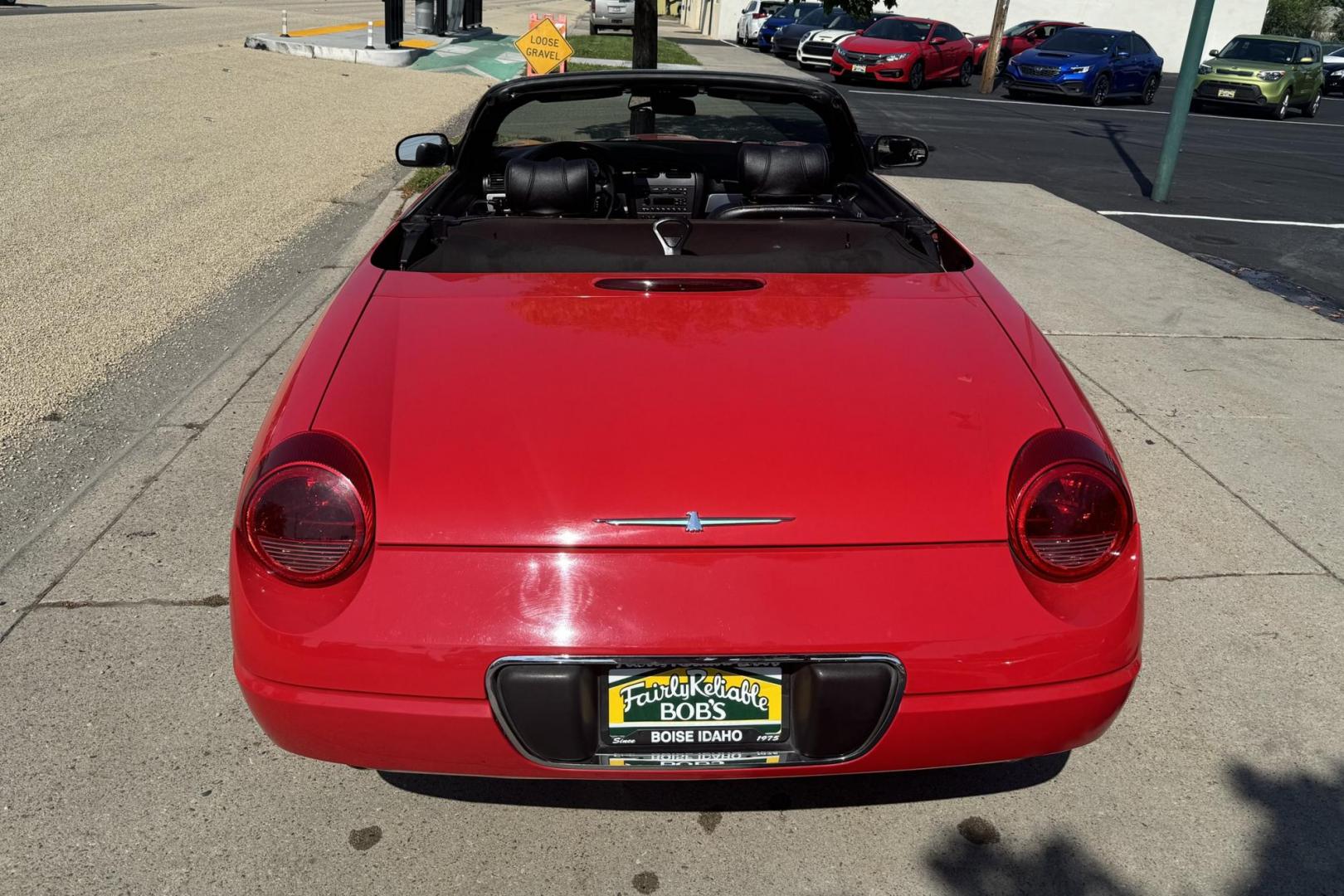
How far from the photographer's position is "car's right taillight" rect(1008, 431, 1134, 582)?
2109 mm

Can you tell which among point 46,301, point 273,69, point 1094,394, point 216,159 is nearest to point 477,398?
point 1094,394

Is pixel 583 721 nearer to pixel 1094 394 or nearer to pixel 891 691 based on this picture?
pixel 891 691

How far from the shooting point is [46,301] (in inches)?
243

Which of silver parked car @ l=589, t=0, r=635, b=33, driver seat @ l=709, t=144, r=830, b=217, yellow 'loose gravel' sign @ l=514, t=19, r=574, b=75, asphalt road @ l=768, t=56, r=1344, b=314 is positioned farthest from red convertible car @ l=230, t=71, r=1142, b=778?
silver parked car @ l=589, t=0, r=635, b=33

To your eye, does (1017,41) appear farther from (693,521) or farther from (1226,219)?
(693,521)

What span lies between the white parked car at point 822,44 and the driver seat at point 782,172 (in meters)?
22.8

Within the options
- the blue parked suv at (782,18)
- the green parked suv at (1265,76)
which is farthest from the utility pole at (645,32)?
the blue parked suv at (782,18)

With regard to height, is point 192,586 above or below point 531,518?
below

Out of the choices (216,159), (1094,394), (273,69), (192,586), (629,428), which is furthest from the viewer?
(273,69)

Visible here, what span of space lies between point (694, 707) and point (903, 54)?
75.9ft

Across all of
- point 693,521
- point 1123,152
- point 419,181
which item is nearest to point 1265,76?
point 1123,152

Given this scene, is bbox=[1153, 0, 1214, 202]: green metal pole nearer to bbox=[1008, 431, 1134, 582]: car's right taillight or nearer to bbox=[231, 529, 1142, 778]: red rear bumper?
bbox=[1008, 431, 1134, 582]: car's right taillight

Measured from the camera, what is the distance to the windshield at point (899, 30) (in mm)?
23978

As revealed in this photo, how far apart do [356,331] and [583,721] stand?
1111mm
